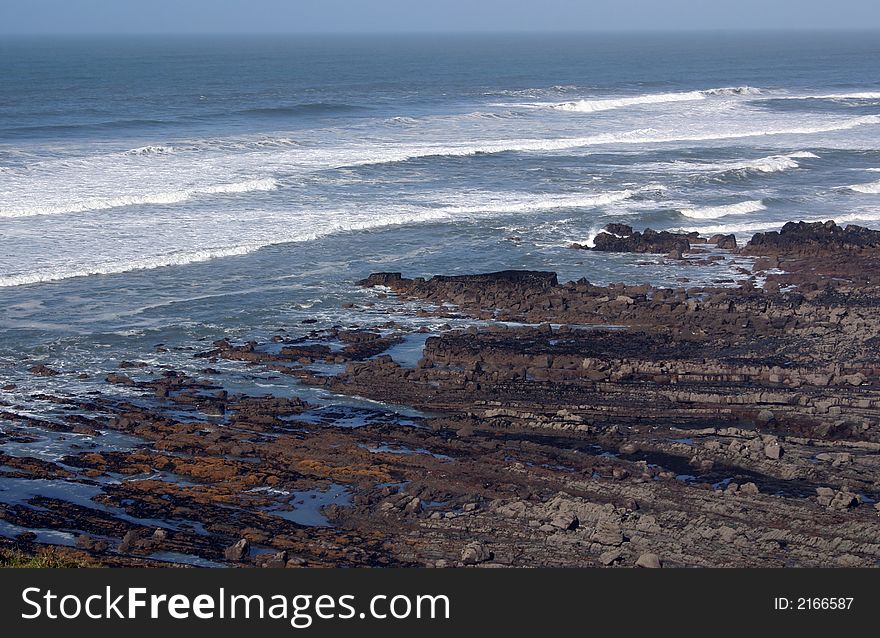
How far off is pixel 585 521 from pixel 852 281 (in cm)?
1425

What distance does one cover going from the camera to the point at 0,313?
22.8m

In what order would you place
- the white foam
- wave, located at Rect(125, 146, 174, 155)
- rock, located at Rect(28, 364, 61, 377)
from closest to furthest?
rock, located at Rect(28, 364, 61, 377) < the white foam < wave, located at Rect(125, 146, 174, 155)

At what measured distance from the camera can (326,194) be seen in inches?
1473

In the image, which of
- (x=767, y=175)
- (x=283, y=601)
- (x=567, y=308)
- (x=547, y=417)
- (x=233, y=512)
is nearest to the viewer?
(x=283, y=601)

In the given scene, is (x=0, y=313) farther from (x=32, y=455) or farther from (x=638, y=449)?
(x=638, y=449)

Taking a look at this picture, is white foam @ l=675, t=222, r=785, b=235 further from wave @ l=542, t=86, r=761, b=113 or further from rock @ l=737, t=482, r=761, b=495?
wave @ l=542, t=86, r=761, b=113

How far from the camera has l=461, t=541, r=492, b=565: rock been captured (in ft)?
38.6

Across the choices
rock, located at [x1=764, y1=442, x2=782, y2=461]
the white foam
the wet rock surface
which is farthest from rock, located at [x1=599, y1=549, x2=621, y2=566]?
the white foam

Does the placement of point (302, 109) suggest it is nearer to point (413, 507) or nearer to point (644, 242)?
point (644, 242)

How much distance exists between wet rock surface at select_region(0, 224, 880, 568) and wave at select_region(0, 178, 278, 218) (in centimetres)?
1489

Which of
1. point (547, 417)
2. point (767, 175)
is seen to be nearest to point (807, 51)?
point (767, 175)

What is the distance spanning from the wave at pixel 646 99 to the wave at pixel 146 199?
3534 cm

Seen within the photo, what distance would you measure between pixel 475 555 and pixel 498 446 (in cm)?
350

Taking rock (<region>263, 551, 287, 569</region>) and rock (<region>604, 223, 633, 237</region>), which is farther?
rock (<region>604, 223, 633, 237</region>)
